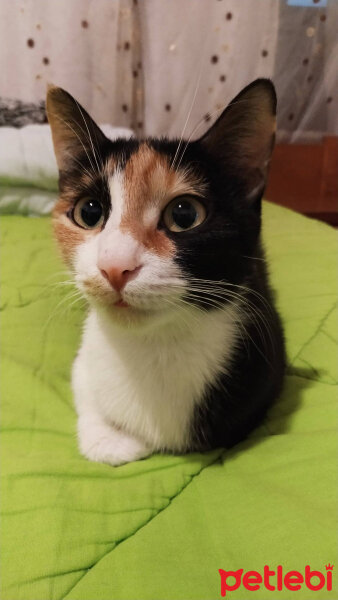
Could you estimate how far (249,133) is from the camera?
0.66 meters

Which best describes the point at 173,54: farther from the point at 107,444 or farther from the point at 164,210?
the point at 107,444

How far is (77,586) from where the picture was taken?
503mm

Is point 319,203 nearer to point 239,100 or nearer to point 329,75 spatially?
point 329,75

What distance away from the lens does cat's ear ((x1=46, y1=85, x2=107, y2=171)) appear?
701mm

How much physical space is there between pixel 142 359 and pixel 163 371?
0.13 ft

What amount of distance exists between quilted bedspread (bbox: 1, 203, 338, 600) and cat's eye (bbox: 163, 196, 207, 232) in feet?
0.72

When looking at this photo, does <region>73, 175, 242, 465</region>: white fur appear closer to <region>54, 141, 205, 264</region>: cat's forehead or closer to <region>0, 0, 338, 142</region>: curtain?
<region>54, 141, 205, 264</region>: cat's forehead

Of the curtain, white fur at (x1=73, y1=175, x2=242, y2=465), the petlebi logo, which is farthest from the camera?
the curtain

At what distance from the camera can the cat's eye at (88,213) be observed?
66 centimetres

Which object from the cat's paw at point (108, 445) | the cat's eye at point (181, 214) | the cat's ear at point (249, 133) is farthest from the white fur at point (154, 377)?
the cat's ear at point (249, 133)

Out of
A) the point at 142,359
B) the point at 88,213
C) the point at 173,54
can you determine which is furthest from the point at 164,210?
the point at 173,54

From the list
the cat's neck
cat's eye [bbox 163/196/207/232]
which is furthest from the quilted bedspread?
cat's eye [bbox 163/196/207/232]

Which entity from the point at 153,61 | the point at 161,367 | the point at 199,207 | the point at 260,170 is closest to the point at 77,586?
the point at 161,367

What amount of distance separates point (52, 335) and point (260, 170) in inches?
25.1
